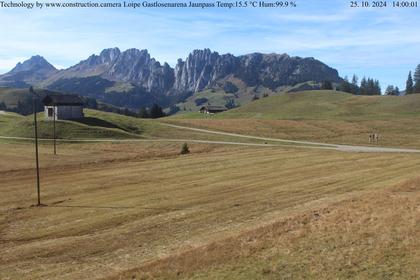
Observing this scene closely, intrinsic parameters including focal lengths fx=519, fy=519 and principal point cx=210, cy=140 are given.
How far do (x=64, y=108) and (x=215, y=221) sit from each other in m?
90.4

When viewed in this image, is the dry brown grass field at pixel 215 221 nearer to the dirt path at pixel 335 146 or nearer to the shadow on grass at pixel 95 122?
the dirt path at pixel 335 146

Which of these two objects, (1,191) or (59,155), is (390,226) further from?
(59,155)

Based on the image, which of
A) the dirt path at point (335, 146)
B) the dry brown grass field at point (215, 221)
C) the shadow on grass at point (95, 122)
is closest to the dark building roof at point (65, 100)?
the shadow on grass at point (95, 122)

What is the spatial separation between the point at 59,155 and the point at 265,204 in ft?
150

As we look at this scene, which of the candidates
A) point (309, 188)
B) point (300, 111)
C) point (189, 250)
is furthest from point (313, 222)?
point (300, 111)

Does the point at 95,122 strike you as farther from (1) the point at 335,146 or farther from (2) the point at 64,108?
(1) the point at 335,146

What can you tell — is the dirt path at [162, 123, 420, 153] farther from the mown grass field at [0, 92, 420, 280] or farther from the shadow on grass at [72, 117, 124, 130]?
the shadow on grass at [72, 117, 124, 130]

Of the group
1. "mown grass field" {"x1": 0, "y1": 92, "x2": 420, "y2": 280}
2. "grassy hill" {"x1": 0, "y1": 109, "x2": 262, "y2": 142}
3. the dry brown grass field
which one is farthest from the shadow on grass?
the dry brown grass field

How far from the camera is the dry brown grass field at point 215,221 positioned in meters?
20.1

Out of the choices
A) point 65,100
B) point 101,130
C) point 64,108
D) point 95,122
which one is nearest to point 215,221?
point 101,130

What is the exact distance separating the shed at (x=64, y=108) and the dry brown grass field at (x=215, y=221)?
54027 millimetres

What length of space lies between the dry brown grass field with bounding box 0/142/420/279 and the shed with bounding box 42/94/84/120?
54.0m

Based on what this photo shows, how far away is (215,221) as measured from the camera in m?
30.8

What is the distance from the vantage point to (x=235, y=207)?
34.8 metres
